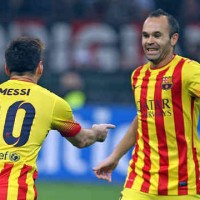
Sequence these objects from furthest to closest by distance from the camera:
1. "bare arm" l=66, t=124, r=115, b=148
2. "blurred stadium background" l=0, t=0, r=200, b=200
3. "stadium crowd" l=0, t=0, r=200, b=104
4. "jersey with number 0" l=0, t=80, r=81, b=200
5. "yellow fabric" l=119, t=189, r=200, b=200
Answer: "stadium crowd" l=0, t=0, r=200, b=104, "blurred stadium background" l=0, t=0, r=200, b=200, "yellow fabric" l=119, t=189, r=200, b=200, "bare arm" l=66, t=124, r=115, b=148, "jersey with number 0" l=0, t=80, r=81, b=200

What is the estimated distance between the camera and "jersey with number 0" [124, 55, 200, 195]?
7.60m

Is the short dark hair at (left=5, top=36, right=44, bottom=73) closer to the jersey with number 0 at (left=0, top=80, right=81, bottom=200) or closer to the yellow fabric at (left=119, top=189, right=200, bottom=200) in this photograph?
the jersey with number 0 at (left=0, top=80, right=81, bottom=200)

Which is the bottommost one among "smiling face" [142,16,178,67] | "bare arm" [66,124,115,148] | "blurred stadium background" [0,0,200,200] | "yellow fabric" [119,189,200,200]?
"yellow fabric" [119,189,200,200]

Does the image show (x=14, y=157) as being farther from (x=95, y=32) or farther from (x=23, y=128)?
(x=95, y=32)

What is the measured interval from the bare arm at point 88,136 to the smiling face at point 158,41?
2.34 feet

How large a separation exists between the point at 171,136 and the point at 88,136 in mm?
709

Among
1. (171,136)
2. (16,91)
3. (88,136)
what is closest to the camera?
(16,91)

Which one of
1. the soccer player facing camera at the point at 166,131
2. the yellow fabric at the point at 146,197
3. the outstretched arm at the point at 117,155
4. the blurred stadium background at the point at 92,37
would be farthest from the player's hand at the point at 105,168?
the blurred stadium background at the point at 92,37

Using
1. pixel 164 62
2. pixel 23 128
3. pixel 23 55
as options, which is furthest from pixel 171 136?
pixel 23 55

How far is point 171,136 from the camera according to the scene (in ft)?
25.0

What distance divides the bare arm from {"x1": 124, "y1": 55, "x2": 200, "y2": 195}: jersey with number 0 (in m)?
0.41

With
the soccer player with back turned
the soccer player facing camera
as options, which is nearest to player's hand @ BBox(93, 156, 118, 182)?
the soccer player facing camera

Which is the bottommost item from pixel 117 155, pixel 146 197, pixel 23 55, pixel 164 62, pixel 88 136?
pixel 146 197

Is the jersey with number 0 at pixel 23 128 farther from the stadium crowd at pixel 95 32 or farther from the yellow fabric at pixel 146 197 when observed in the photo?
the stadium crowd at pixel 95 32
